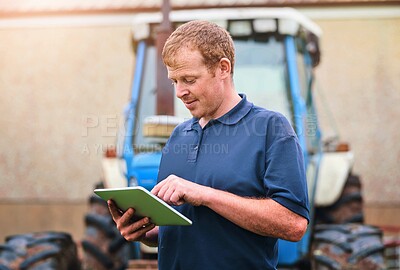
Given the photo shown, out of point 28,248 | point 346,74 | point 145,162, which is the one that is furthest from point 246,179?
point 346,74

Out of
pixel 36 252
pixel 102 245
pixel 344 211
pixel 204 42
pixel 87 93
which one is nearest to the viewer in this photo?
pixel 204 42

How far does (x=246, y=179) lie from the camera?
2205 mm

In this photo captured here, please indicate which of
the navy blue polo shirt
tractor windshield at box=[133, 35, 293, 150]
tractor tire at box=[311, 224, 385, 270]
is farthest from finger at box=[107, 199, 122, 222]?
tractor tire at box=[311, 224, 385, 270]

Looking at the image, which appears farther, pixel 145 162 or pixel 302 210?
pixel 145 162

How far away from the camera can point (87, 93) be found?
11.5 meters

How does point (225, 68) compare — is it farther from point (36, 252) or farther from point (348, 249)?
point (36, 252)

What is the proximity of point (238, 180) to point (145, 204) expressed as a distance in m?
0.27

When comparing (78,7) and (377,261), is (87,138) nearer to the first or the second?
(78,7)

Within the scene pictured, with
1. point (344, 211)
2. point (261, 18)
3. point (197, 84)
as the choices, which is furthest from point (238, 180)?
point (344, 211)

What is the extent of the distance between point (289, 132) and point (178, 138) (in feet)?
1.30

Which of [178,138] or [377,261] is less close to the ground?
[178,138]

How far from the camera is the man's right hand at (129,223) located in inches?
88.2

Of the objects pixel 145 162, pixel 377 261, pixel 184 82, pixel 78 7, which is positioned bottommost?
pixel 377 261

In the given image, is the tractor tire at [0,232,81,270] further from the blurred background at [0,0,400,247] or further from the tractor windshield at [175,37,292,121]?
the blurred background at [0,0,400,247]
